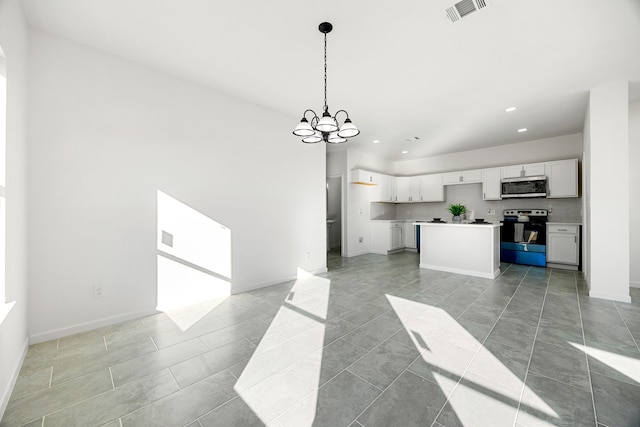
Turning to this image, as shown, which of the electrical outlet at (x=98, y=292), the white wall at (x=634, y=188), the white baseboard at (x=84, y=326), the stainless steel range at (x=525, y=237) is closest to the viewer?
the white baseboard at (x=84, y=326)

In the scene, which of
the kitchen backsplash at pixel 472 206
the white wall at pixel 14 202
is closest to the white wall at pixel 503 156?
the kitchen backsplash at pixel 472 206

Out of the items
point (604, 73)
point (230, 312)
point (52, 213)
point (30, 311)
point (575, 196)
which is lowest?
point (230, 312)

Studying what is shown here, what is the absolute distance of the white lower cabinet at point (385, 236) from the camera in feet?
21.9

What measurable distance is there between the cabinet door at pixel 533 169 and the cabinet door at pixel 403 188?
8.50 ft

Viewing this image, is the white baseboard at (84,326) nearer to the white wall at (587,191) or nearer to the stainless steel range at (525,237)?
the white wall at (587,191)

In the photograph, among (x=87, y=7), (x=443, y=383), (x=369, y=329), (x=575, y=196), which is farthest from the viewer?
(x=575, y=196)

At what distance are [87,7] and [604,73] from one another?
5.25 metres

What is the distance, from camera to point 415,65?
2.88 meters

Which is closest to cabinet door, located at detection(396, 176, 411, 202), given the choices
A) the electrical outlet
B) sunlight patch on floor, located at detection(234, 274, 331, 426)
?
sunlight patch on floor, located at detection(234, 274, 331, 426)

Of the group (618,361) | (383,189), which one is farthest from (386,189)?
(618,361)

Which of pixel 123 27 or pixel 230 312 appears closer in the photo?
pixel 123 27

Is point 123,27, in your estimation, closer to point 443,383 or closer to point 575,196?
point 443,383

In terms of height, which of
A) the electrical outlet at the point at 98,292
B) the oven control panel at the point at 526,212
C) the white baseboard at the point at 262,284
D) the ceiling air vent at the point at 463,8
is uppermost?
the ceiling air vent at the point at 463,8

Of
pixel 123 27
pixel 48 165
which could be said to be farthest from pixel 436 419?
pixel 123 27
